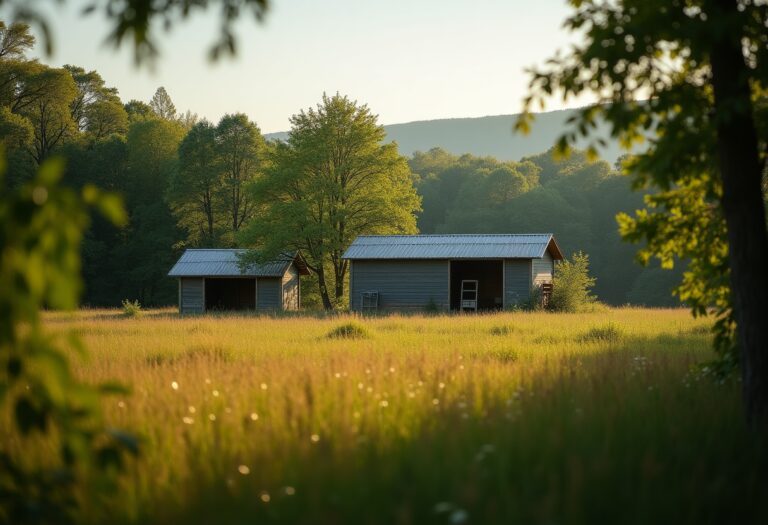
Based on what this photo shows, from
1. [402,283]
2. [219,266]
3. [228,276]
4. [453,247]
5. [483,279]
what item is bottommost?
[402,283]

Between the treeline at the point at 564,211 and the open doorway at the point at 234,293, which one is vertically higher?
the treeline at the point at 564,211

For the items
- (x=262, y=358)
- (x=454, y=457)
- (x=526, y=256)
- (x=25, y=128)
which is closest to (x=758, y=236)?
(x=454, y=457)

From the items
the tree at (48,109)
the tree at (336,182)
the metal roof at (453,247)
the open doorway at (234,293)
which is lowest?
the open doorway at (234,293)

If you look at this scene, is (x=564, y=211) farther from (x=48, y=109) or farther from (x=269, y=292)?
(x=48, y=109)

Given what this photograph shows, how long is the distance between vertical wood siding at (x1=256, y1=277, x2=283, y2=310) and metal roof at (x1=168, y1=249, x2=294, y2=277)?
753mm

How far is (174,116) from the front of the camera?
7994 centimetres

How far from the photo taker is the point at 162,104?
7888cm

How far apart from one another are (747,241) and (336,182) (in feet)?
134

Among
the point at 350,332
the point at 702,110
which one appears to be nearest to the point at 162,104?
the point at 350,332

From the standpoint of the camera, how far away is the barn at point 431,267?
37.9 meters

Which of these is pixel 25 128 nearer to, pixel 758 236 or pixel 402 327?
pixel 402 327

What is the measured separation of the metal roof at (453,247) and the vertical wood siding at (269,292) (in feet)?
23.4

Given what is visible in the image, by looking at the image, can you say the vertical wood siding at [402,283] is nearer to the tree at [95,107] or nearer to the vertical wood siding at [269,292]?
the vertical wood siding at [269,292]

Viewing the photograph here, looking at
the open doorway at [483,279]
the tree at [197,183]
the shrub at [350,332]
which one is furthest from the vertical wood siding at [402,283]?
the tree at [197,183]
